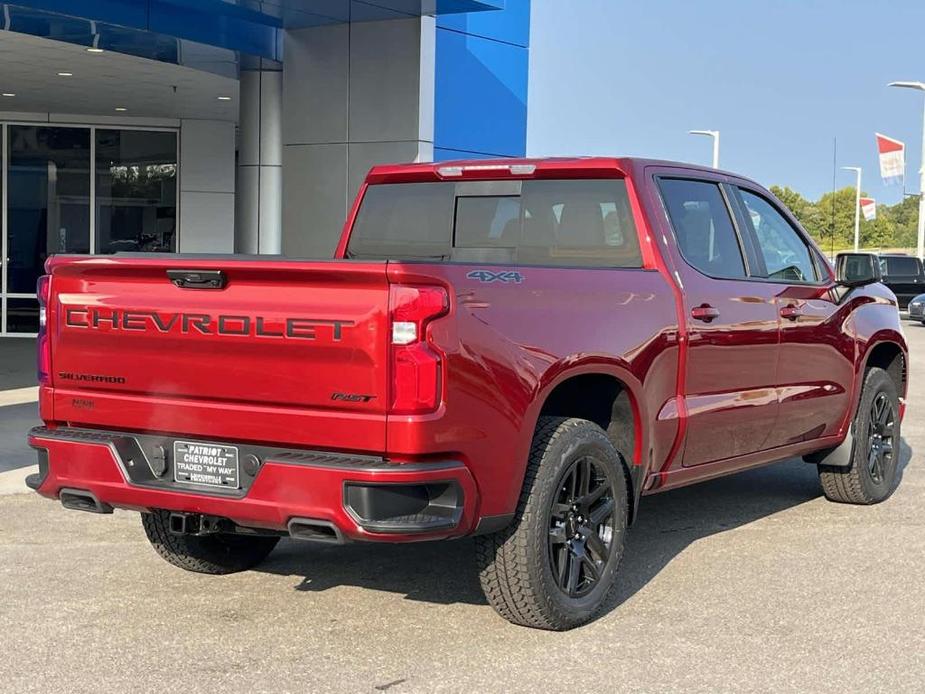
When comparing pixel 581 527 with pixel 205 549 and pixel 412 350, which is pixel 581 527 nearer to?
pixel 412 350

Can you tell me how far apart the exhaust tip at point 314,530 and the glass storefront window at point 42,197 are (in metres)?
17.4

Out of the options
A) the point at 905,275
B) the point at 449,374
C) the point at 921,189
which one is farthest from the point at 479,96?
the point at 921,189

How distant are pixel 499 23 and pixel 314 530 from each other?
36.6 feet

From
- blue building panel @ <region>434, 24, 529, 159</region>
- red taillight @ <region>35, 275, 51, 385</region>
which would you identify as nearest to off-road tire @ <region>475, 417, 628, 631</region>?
red taillight @ <region>35, 275, 51, 385</region>

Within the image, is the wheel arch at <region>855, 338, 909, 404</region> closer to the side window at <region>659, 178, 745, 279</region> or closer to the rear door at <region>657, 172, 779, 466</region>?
the rear door at <region>657, 172, 779, 466</region>

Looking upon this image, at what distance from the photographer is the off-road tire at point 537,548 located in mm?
4938

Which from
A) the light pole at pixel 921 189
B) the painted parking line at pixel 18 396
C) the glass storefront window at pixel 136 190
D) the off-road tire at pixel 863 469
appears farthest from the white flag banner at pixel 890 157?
the off-road tire at pixel 863 469

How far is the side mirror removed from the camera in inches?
291

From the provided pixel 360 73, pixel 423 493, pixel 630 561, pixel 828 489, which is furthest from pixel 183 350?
pixel 360 73

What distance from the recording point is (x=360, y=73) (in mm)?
14102

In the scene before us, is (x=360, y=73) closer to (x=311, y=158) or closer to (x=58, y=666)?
(x=311, y=158)

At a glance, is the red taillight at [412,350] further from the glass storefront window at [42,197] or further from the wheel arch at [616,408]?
the glass storefront window at [42,197]

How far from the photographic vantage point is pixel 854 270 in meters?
7.41

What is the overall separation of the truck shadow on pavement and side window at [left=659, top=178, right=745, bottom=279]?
4.88 ft
